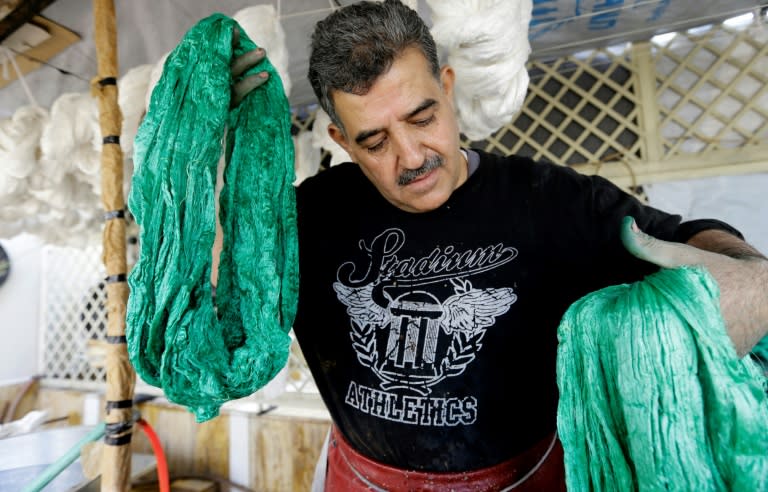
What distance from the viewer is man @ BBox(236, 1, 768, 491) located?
0.71 m

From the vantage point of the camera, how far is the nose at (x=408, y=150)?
698 millimetres

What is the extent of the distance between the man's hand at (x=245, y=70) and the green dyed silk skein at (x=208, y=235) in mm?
16

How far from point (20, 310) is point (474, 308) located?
383 centimetres

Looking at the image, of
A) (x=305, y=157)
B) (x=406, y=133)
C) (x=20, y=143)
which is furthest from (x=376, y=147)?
(x=20, y=143)

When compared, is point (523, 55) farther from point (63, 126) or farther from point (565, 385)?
point (63, 126)

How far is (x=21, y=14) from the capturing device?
1230 mm

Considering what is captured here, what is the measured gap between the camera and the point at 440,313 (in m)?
0.77

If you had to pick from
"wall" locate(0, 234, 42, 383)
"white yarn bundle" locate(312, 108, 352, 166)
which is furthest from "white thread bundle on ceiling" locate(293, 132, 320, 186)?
"wall" locate(0, 234, 42, 383)

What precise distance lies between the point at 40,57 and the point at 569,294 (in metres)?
1.78

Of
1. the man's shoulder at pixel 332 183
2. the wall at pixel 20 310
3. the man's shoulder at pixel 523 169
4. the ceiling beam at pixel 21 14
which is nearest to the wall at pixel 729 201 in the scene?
the man's shoulder at pixel 523 169

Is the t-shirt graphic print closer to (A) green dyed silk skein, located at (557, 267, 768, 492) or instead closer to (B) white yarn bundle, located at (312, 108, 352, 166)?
(A) green dyed silk skein, located at (557, 267, 768, 492)

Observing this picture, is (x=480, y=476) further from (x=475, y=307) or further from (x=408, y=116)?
(x=408, y=116)

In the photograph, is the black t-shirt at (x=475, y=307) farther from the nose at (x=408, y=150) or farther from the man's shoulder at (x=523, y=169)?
the nose at (x=408, y=150)

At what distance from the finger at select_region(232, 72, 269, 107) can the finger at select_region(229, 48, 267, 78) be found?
0.02 m
